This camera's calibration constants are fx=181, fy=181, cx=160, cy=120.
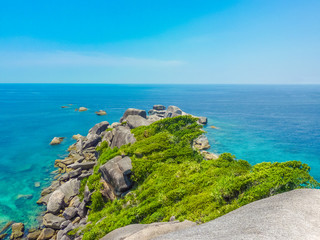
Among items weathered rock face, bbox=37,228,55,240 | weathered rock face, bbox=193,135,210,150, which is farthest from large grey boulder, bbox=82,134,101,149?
weathered rock face, bbox=193,135,210,150

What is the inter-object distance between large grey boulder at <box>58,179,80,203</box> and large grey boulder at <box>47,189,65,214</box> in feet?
2.14

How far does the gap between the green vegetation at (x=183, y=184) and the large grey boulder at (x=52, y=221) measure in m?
5.20

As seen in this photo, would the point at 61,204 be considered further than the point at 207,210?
Yes

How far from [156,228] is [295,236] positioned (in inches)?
275

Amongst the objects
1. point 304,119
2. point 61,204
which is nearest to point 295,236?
point 61,204

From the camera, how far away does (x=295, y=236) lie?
7.66 metres

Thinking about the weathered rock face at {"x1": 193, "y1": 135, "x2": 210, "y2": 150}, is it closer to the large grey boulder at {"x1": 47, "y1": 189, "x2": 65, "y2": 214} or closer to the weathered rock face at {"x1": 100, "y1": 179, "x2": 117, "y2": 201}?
the weathered rock face at {"x1": 100, "y1": 179, "x2": 117, "y2": 201}

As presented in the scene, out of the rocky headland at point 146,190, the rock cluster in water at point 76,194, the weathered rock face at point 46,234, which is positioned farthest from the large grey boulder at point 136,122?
the weathered rock face at point 46,234

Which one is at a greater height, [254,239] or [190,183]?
[254,239]

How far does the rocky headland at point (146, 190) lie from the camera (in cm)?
1248

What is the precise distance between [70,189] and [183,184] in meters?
19.3

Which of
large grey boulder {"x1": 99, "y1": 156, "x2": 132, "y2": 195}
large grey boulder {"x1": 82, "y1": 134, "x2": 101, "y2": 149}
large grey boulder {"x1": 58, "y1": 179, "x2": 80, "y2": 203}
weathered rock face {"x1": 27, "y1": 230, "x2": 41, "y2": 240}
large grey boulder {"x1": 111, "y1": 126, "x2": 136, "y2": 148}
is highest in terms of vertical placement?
large grey boulder {"x1": 111, "y1": 126, "x2": 136, "y2": 148}

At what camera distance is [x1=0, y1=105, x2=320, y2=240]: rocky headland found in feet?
40.9

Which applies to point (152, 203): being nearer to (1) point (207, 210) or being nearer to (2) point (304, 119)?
(1) point (207, 210)
